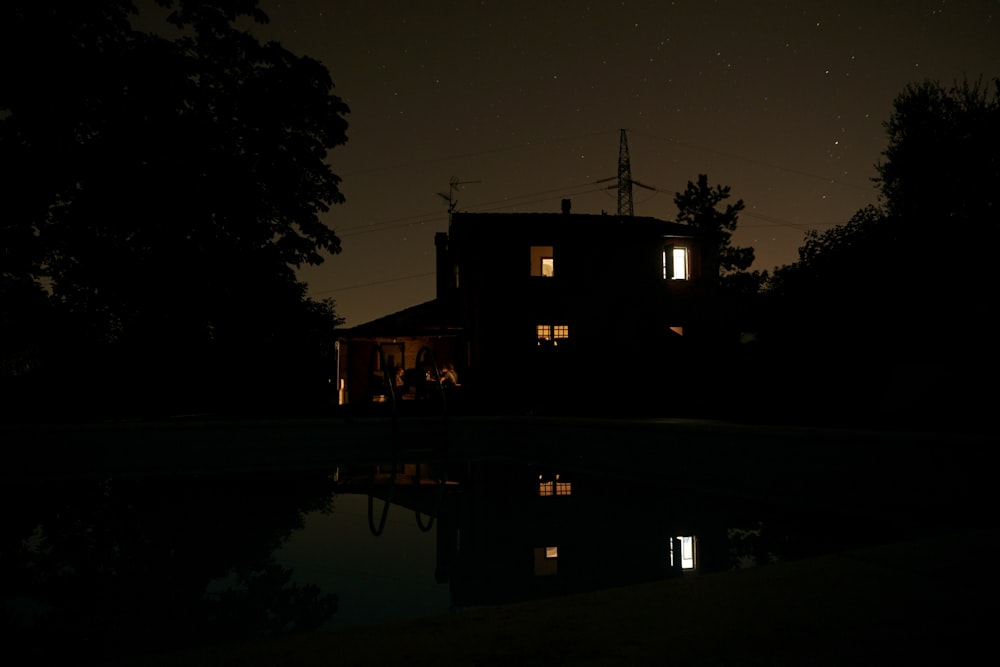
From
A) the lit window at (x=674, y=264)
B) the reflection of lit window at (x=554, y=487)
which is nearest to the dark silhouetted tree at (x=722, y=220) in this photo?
the lit window at (x=674, y=264)

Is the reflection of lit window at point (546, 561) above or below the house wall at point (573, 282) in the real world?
below

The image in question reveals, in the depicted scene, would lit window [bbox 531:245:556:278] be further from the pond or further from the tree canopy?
the pond

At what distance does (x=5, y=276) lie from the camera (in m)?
17.0

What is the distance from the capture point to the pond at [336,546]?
4961 mm

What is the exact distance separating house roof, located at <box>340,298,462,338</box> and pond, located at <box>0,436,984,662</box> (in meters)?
17.3

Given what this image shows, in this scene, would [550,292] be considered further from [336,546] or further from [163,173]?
[336,546]

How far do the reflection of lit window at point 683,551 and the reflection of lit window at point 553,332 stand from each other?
900 inches

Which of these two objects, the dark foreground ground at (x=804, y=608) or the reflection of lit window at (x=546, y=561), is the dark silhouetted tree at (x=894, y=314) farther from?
the reflection of lit window at (x=546, y=561)

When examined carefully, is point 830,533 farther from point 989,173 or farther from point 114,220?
point 989,173

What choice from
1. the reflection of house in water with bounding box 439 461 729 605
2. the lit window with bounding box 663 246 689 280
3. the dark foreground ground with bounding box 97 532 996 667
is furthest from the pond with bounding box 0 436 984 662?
the lit window with bounding box 663 246 689 280

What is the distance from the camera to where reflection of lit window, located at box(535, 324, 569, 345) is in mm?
30250

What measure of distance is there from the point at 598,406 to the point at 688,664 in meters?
17.6

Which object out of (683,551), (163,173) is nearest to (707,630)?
(683,551)

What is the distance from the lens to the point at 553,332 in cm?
3038
